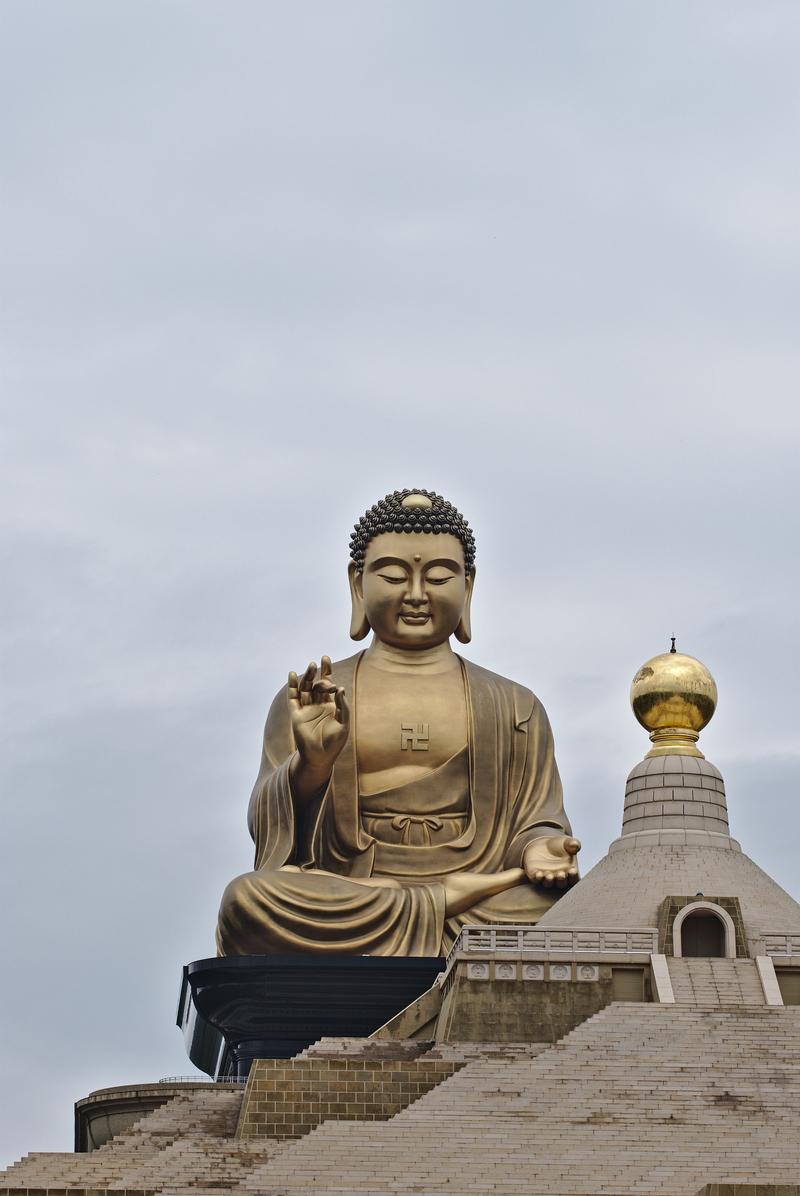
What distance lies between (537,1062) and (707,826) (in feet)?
17.7

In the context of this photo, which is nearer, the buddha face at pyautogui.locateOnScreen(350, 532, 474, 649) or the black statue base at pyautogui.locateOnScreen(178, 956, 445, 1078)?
the black statue base at pyautogui.locateOnScreen(178, 956, 445, 1078)

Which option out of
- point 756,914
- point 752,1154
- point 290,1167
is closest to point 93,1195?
point 290,1167

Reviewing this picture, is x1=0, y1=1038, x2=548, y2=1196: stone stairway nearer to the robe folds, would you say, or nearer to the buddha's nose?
the robe folds

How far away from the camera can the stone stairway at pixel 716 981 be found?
72.4ft

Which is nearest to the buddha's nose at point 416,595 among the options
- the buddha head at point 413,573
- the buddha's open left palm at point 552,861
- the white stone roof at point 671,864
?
the buddha head at point 413,573

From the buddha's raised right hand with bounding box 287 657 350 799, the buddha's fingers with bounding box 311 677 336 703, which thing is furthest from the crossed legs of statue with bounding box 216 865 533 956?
the buddha's fingers with bounding box 311 677 336 703

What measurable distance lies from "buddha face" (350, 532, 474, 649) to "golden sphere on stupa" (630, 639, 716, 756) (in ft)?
9.99

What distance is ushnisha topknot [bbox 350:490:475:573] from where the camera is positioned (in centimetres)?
2864

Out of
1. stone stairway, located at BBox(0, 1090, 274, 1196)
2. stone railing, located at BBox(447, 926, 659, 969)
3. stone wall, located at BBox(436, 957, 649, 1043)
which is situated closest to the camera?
stone stairway, located at BBox(0, 1090, 274, 1196)

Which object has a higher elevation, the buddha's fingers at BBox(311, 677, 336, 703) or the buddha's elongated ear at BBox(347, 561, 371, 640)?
the buddha's elongated ear at BBox(347, 561, 371, 640)

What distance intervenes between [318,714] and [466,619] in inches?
138

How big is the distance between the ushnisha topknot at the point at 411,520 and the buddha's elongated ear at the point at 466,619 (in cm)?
18

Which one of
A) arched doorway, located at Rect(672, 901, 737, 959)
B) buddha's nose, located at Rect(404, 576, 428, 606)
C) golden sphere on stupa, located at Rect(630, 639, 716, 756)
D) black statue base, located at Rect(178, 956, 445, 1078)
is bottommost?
arched doorway, located at Rect(672, 901, 737, 959)

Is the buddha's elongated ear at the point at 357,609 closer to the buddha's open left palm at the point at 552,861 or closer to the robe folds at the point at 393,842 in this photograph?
the robe folds at the point at 393,842
